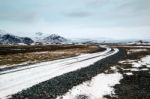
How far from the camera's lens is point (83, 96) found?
19.5 m

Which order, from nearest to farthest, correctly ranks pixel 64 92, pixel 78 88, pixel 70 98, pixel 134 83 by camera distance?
pixel 70 98 < pixel 64 92 < pixel 78 88 < pixel 134 83

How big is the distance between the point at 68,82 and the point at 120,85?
6.37 m

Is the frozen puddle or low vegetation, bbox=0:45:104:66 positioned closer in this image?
the frozen puddle

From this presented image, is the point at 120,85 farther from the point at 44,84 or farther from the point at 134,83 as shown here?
the point at 44,84

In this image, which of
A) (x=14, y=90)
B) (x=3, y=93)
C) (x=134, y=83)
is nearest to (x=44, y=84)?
(x=14, y=90)

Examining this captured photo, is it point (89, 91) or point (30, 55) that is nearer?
point (89, 91)

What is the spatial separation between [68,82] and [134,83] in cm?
826

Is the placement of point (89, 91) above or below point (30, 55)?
above

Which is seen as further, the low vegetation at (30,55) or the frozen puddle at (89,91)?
the low vegetation at (30,55)

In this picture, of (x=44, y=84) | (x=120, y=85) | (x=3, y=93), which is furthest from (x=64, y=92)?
(x=120, y=85)

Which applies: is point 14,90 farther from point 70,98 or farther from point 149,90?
point 149,90

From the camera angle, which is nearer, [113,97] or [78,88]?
[113,97]

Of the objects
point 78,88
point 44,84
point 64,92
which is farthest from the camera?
point 44,84

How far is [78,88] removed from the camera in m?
22.8
